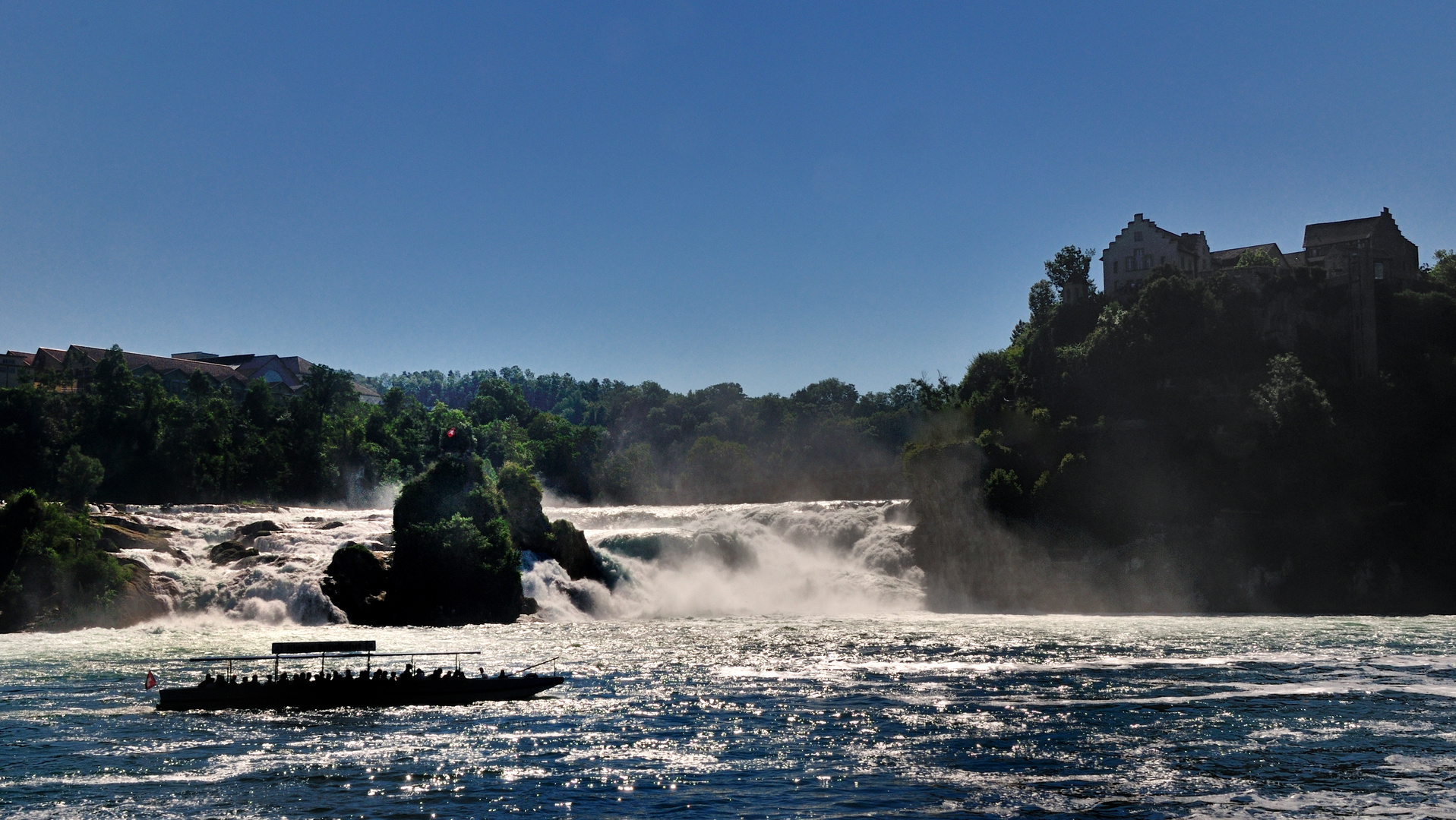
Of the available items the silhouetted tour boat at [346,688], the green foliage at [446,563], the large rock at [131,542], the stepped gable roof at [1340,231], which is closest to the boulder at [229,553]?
the large rock at [131,542]

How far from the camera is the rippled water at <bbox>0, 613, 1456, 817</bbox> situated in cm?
2906

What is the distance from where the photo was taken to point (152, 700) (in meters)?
42.2

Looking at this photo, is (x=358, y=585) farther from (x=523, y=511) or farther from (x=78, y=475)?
(x=78, y=475)

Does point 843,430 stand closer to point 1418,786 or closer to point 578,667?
point 578,667

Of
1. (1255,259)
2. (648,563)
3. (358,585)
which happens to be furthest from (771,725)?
(1255,259)

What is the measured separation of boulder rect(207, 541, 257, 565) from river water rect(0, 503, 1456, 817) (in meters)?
1.45

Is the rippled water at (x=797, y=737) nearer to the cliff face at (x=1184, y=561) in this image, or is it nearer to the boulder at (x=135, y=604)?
the boulder at (x=135, y=604)

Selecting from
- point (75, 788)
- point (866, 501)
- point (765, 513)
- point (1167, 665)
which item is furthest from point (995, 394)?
point (75, 788)

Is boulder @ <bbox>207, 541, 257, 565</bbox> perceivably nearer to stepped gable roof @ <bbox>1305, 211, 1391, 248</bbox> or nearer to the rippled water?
the rippled water

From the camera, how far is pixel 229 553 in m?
72.7

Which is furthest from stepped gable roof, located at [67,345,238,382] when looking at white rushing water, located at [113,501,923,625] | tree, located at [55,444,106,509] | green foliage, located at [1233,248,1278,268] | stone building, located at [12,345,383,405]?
green foliage, located at [1233,248,1278,268]

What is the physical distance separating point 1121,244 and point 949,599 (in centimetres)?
4325

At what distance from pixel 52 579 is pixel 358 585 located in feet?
55.5

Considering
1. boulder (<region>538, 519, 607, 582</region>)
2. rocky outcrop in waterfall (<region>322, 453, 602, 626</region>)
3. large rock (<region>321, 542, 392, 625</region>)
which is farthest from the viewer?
boulder (<region>538, 519, 607, 582</region>)
